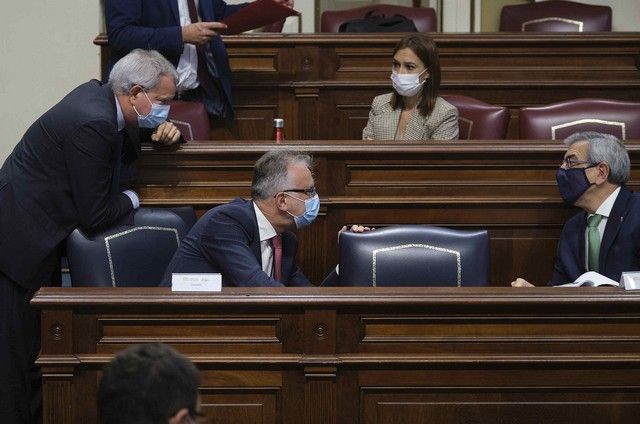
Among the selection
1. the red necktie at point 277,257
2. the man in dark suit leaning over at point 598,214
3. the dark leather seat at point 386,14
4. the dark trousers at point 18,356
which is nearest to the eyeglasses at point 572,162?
the man in dark suit leaning over at point 598,214

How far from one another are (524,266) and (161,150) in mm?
1193

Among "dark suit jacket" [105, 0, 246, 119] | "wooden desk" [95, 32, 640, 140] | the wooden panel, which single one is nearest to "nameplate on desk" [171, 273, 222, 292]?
the wooden panel

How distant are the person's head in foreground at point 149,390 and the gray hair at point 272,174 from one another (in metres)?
1.59

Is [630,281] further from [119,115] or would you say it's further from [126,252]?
[119,115]

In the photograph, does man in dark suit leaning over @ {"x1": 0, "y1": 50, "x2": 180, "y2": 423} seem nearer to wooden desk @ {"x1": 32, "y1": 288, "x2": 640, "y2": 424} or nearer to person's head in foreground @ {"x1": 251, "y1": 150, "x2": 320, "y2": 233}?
person's head in foreground @ {"x1": 251, "y1": 150, "x2": 320, "y2": 233}

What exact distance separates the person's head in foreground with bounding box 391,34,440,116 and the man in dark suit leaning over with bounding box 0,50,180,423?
1.34 m

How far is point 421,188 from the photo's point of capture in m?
3.88

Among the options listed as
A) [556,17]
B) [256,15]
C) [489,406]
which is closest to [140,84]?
[256,15]

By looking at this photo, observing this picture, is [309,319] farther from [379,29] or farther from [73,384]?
[379,29]

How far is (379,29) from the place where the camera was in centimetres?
534

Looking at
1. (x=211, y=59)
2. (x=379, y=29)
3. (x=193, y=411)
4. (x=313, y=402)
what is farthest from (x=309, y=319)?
(x=379, y=29)

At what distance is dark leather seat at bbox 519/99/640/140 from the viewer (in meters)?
4.36

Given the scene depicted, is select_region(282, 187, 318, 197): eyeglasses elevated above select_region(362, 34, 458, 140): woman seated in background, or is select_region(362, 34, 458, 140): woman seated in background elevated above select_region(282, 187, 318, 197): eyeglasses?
select_region(362, 34, 458, 140): woman seated in background

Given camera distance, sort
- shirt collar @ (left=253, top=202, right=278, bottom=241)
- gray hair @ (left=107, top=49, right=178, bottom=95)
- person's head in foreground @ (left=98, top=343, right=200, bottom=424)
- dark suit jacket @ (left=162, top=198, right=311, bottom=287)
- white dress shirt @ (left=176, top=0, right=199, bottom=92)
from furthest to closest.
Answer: white dress shirt @ (left=176, top=0, right=199, bottom=92) → gray hair @ (left=107, top=49, right=178, bottom=95) → shirt collar @ (left=253, top=202, right=278, bottom=241) → dark suit jacket @ (left=162, top=198, right=311, bottom=287) → person's head in foreground @ (left=98, top=343, right=200, bottom=424)
